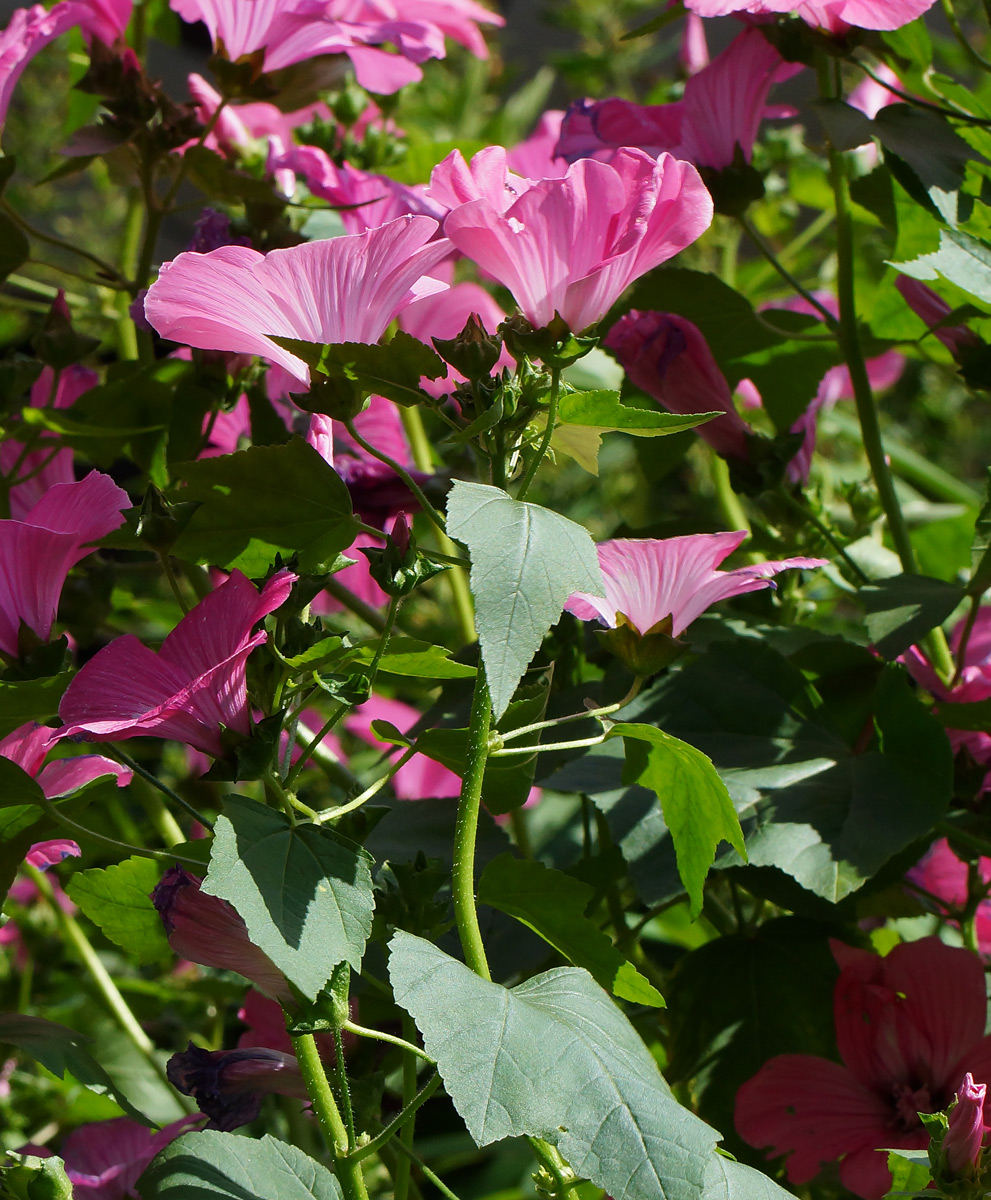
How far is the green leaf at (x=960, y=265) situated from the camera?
1.49ft

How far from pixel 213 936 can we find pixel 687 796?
0.48 ft

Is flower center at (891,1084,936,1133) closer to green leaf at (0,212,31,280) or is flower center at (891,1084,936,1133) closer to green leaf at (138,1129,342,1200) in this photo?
green leaf at (138,1129,342,1200)

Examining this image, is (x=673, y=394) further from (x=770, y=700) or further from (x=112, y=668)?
(x=112, y=668)

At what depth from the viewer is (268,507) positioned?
1.20 feet

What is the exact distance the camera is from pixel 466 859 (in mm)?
324

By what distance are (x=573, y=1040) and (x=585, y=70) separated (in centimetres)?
113

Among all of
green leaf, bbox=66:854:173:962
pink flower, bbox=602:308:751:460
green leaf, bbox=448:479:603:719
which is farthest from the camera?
pink flower, bbox=602:308:751:460

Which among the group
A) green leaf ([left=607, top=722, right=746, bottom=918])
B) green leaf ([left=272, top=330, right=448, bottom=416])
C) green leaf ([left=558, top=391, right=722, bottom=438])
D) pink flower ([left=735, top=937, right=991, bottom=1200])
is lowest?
pink flower ([left=735, top=937, right=991, bottom=1200])

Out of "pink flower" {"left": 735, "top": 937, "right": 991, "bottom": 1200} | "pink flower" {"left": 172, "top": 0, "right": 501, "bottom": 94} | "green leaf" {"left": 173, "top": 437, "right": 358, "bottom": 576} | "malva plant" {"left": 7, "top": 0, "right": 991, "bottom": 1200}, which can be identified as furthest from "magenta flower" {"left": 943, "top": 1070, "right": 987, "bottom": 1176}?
"pink flower" {"left": 172, "top": 0, "right": 501, "bottom": 94}

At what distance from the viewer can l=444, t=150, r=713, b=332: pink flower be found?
326 millimetres

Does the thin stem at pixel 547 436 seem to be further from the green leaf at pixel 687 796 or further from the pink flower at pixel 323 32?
the pink flower at pixel 323 32

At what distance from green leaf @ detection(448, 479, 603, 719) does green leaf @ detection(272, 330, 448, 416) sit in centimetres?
4

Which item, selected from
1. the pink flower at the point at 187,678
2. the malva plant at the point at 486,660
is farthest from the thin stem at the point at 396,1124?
the pink flower at the point at 187,678

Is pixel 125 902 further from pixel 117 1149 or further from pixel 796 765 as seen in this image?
pixel 796 765
